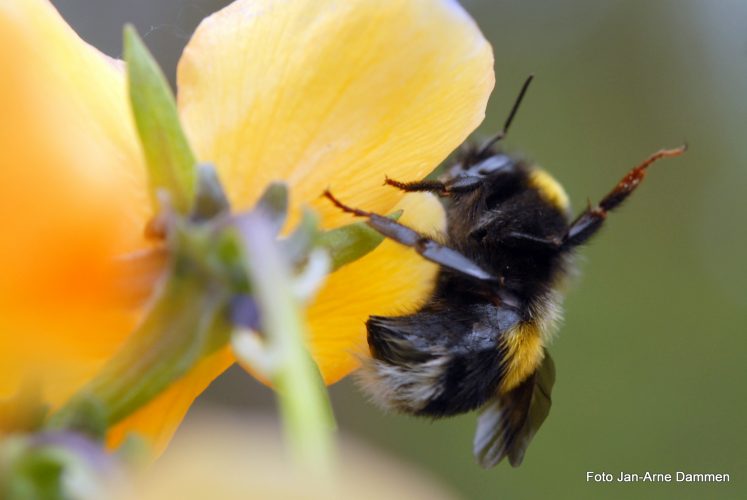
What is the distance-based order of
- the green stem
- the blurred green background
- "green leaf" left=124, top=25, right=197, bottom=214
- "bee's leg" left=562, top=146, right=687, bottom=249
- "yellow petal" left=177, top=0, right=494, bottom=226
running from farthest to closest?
the blurred green background
"bee's leg" left=562, top=146, right=687, bottom=249
"yellow petal" left=177, top=0, right=494, bottom=226
"green leaf" left=124, top=25, right=197, bottom=214
the green stem

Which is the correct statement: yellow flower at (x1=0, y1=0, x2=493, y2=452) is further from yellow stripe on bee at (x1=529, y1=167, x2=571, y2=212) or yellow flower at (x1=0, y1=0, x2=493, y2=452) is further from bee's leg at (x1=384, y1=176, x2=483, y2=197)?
yellow stripe on bee at (x1=529, y1=167, x2=571, y2=212)

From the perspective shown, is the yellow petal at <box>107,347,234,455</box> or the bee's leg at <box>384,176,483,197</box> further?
the bee's leg at <box>384,176,483,197</box>

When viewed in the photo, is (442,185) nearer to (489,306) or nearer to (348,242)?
(489,306)

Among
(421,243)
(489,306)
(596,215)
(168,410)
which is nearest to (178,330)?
(168,410)

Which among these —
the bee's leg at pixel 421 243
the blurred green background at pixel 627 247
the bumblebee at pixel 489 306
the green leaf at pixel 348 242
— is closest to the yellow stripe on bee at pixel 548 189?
the bumblebee at pixel 489 306

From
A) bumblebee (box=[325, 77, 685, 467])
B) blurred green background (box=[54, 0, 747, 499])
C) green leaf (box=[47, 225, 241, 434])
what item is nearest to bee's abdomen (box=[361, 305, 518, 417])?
bumblebee (box=[325, 77, 685, 467])

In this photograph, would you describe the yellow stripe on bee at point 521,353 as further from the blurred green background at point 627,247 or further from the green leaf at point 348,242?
the blurred green background at point 627,247

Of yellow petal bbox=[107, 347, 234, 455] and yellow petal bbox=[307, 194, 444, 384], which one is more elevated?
yellow petal bbox=[107, 347, 234, 455]

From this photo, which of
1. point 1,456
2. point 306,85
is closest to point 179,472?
point 1,456
